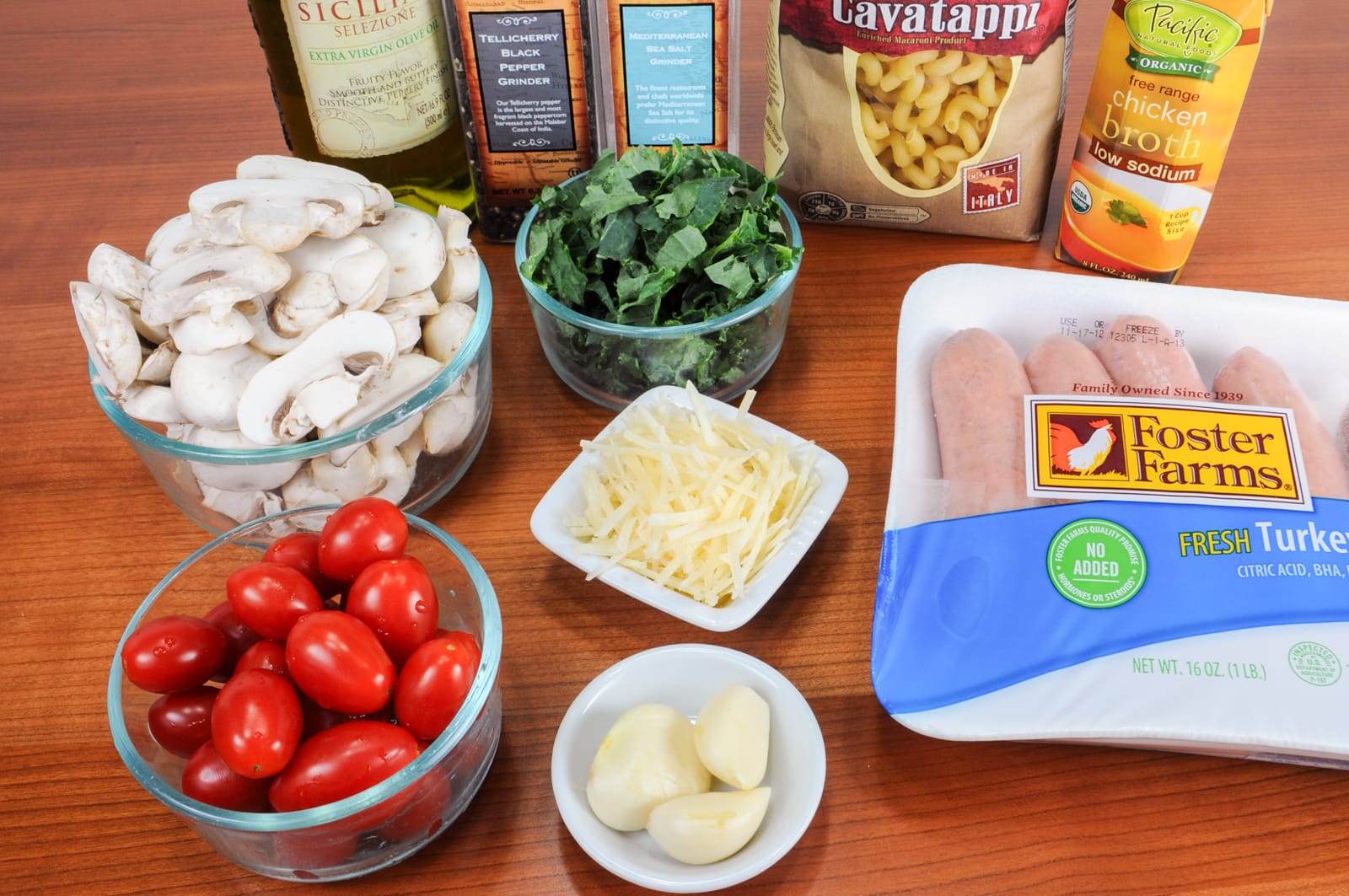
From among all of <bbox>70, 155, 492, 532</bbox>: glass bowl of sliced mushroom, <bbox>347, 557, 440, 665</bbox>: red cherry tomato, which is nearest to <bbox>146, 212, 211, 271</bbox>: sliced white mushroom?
<bbox>70, 155, 492, 532</bbox>: glass bowl of sliced mushroom

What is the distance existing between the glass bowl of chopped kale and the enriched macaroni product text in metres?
0.31

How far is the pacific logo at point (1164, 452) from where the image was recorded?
0.78m

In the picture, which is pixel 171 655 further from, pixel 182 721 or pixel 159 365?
pixel 159 365

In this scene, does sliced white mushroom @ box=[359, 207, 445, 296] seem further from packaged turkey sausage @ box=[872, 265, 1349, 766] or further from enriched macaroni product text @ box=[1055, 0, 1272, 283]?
enriched macaroni product text @ box=[1055, 0, 1272, 283]

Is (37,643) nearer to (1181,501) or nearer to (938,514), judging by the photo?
(938,514)

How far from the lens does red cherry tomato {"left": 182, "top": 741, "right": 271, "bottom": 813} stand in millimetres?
620

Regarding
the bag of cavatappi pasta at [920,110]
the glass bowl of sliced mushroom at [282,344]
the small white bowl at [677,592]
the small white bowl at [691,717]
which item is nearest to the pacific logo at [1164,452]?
the small white bowl at [677,592]

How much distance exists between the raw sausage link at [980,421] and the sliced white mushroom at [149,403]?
23.2 inches

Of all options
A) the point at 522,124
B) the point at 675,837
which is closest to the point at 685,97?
the point at 522,124

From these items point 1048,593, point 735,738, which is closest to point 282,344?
point 735,738

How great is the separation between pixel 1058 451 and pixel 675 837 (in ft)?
1.36

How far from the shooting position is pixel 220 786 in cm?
62

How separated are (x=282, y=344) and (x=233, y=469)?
10cm

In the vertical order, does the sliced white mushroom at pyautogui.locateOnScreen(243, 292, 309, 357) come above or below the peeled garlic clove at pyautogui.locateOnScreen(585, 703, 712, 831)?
above
